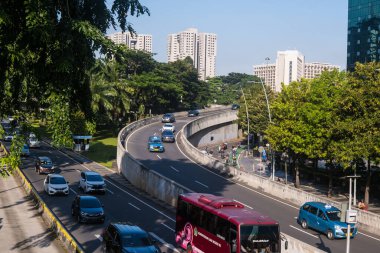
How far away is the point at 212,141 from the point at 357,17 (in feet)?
135

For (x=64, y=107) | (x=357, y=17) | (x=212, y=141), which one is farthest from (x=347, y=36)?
(x=64, y=107)

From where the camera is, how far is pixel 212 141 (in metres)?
96.6

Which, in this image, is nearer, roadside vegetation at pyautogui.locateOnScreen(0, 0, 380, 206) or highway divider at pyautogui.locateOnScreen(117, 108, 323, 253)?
roadside vegetation at pyautogui.locateOnScreen(0, 0, 380, 206)

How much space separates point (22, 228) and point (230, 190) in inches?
777

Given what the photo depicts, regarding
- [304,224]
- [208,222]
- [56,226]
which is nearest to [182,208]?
[208,222]

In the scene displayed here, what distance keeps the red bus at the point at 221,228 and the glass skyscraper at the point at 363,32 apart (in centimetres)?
8241

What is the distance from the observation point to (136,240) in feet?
66.6

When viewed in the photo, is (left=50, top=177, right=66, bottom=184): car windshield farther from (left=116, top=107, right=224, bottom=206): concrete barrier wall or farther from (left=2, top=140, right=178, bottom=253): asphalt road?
(left=116, top=107, right=224, bottom=206): concrete barrier wall

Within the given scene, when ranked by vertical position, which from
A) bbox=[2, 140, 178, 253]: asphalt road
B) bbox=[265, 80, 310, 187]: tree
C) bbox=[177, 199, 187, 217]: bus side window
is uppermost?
bbox=[265, 80, 310, 187]: tree

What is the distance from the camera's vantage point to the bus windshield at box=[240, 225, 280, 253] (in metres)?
18.6

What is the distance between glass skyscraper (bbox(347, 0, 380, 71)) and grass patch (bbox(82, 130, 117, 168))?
5275cm

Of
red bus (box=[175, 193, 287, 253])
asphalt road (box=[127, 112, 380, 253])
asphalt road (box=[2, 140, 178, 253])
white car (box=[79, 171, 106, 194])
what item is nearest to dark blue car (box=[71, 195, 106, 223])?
asphalt road (box=[2, 140, 178, 253])

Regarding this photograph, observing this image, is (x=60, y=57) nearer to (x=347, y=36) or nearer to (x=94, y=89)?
(x=94, y=89)

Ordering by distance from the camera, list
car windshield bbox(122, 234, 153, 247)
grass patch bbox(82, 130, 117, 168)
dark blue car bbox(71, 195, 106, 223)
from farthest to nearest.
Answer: grass patch bbox(82, 130, 117, 168), dark blue car bbox(71, 195, 106, 223), car windshield bbox(122, 234, 153, 247)
